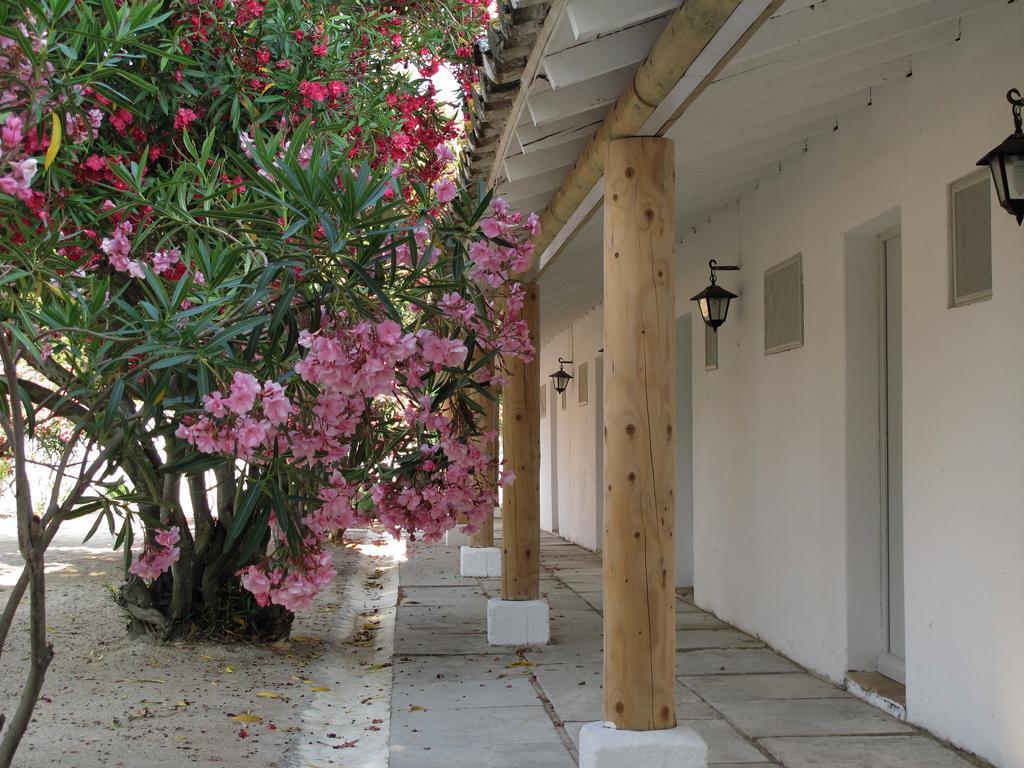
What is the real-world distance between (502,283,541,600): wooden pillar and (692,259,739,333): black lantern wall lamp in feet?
3.73

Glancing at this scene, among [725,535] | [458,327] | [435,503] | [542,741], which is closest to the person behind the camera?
[458,327]

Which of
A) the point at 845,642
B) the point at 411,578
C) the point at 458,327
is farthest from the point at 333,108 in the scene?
the point at 411,578

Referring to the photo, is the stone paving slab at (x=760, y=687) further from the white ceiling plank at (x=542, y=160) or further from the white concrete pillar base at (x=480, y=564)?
the white concrete pillar base at (x=480, y=564)

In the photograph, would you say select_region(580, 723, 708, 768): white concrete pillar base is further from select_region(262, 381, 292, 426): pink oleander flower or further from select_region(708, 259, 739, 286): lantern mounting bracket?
select_region(708, 259, 739, 286): lantern mounting bracket

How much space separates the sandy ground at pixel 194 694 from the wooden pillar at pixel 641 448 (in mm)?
1611

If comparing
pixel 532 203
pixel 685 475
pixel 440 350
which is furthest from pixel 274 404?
pixel 685 475

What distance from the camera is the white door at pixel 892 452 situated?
5414mm

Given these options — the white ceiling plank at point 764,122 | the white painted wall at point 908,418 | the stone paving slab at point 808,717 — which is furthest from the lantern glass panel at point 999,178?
the stone paving slab at point 808,717

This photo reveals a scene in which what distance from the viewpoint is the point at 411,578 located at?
430 inches

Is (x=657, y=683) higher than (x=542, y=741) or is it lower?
higher

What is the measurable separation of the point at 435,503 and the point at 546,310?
28.7 feet

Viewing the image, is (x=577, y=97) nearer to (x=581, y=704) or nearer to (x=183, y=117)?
(x=183, y=117)

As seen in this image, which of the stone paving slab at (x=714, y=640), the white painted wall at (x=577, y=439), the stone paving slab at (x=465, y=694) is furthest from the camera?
the white painted wall at (x=577, y=439)

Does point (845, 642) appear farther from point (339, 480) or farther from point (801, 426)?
point (339, 480)
